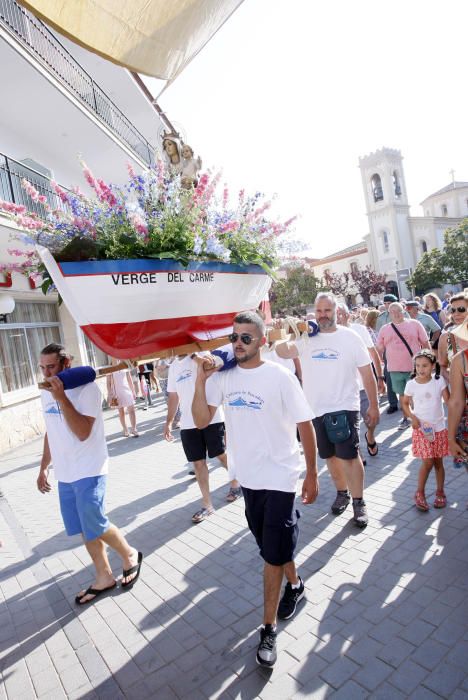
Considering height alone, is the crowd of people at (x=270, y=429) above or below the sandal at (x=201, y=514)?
above

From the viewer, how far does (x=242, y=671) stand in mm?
2721

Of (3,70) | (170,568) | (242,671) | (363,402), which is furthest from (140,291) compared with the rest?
(3,70)

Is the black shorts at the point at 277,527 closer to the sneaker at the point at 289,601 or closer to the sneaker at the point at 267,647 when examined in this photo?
the sneaker at the point at 267,647

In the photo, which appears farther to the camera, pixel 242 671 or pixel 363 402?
pixel 363 402

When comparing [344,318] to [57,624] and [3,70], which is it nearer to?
[57,624]

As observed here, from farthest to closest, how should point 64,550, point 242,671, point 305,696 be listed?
point 64,550
point 242,671
point 305,696

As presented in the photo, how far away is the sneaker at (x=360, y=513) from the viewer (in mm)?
4168

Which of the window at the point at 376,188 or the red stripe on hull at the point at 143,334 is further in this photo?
the window at the point at 376,188

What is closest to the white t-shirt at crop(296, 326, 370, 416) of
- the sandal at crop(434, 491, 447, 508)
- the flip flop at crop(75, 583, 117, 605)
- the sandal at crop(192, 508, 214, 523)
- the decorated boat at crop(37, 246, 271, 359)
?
the sandal at crop(434, 491, 447, 508)

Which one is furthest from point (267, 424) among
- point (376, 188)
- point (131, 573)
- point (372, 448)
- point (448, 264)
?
point (376, 188)

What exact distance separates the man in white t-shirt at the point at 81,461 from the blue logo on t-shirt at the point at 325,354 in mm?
1954

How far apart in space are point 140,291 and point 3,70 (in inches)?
401

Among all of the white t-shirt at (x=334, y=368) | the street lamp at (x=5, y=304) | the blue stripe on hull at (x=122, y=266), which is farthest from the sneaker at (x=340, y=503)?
the street lamp at (x=5, y=304)

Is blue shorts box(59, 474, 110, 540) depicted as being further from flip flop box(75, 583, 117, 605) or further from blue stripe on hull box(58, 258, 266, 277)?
blue stripe on hull box(58, 258, 266, 277)
